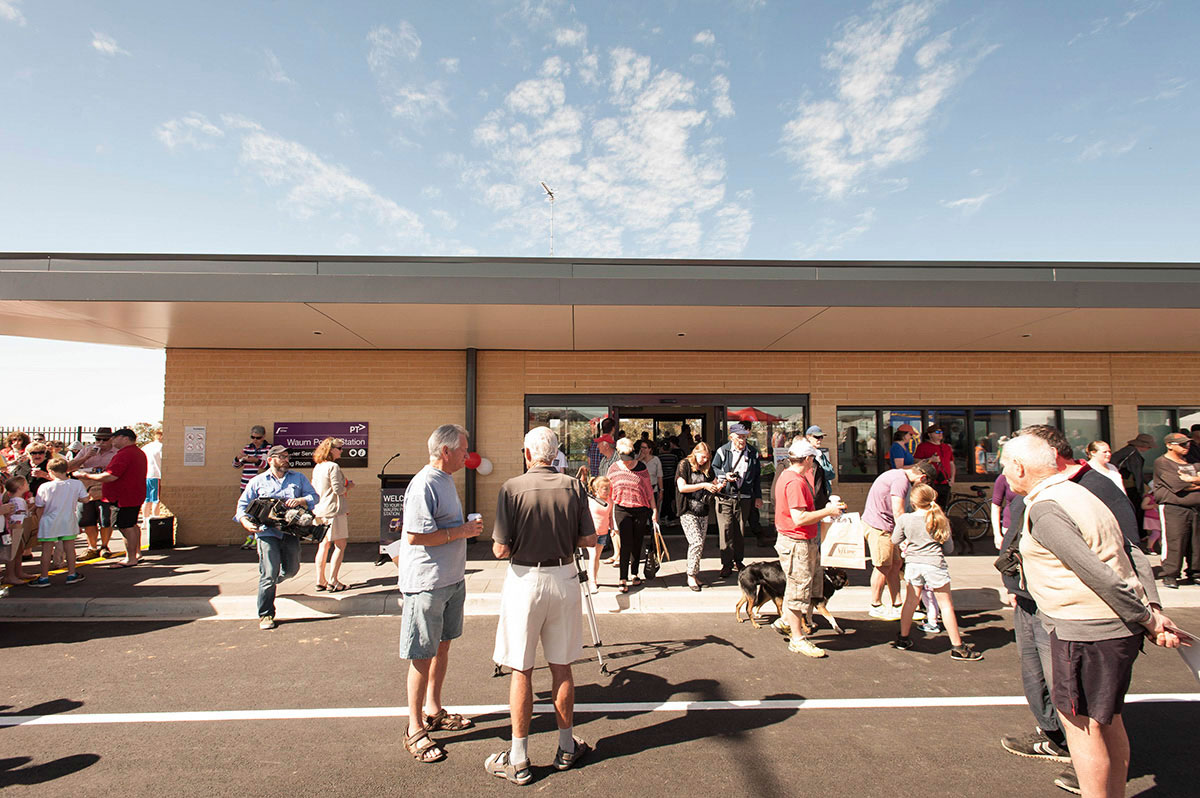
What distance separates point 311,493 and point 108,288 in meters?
3.59

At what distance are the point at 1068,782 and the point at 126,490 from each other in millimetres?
10596

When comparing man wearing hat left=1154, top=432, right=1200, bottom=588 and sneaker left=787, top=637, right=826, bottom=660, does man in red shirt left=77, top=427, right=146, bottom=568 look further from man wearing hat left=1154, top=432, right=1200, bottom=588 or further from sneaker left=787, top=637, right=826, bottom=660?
man wearing hat left=1154, top=432, right=1200, bottom=588

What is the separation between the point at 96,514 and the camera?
847 centimetres

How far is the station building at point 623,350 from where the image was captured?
7.38m

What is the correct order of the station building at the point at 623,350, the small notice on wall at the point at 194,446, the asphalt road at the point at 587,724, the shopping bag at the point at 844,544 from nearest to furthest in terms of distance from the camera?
Result: 1. the asphalt road at the point at 587,724
2. the shopping bag at the point at 844,544
3. the station building at the point at 623,350
4. the small notice on wall at the point at 194,446

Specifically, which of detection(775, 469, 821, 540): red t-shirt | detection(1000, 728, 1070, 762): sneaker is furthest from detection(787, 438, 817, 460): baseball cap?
detection(1000, 728, 1070, 762): sneaker

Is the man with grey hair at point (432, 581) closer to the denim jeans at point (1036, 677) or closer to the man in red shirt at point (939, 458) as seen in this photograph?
the denim jeans at point (1036, 677)

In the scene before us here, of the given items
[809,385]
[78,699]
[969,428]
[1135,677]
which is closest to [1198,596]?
[1135,677]

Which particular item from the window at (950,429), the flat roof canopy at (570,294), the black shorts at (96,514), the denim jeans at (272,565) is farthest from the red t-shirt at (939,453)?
the black shorts at (96,514)

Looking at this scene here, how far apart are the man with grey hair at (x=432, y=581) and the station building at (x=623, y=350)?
4039 mm

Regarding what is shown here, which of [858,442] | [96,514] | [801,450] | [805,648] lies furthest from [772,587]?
[96,514]

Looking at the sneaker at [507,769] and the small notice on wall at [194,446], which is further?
the small notice on wall at [194,446]

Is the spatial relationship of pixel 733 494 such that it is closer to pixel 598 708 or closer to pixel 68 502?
pixel 598 708

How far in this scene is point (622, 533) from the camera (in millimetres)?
7117
